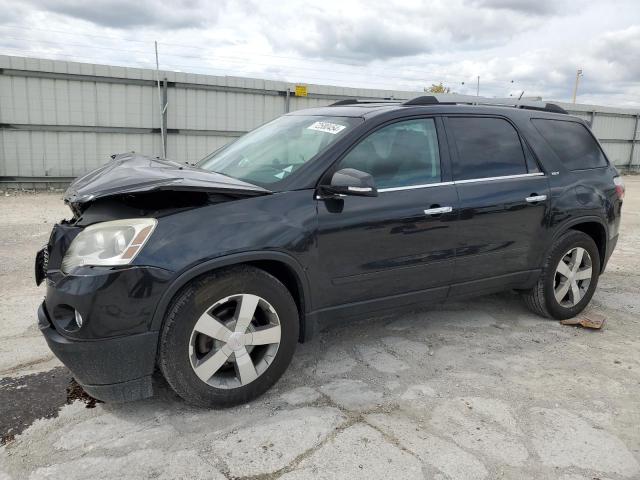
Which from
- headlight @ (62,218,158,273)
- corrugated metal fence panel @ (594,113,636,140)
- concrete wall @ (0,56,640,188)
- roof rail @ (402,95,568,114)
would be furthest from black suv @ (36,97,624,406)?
corrugated metal fence panel @ (594,113,636,140)

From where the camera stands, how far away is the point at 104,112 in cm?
1137

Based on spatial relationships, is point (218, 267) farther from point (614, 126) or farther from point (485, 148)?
point (614, 126)

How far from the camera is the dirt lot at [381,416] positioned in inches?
96.0

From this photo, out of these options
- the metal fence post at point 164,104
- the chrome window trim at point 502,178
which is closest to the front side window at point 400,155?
the chrome window trim at point 502,178

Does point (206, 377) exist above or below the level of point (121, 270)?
below

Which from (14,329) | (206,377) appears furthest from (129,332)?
(14,329)

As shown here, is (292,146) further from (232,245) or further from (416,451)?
(416,451)

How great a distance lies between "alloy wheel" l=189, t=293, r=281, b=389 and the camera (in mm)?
2719

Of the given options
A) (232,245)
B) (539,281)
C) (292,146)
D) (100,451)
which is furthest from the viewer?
(539,281)

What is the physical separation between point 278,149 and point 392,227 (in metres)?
0.94

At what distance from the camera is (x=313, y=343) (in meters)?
3.79

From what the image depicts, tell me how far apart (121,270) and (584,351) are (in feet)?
10.6

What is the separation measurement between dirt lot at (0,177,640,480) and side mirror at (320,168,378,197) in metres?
1.17

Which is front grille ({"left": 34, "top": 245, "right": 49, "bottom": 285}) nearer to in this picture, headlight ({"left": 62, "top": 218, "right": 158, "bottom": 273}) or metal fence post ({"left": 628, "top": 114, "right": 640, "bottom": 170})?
headlight ({"left": 62, "top": 218, "right": 158, "bottom": 273})
